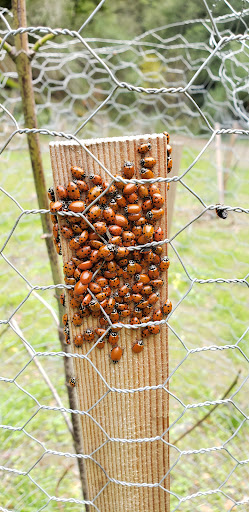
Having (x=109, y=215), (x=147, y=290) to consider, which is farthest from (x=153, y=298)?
(x=109, y=215)

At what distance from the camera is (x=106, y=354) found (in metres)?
0.50

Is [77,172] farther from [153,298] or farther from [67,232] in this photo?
[153,298]

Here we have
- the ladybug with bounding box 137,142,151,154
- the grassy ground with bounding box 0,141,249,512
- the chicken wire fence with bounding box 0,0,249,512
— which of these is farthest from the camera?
the grassy ground with bounding box 0,141,249,512

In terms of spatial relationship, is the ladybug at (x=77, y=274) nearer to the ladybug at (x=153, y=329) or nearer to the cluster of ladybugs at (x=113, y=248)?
the cluster of ladybugs at (x=113, y=248)

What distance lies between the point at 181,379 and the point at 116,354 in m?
1.16

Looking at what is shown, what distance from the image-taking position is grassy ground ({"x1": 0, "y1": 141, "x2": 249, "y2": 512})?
1.16 meters

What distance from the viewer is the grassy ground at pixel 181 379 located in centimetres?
116

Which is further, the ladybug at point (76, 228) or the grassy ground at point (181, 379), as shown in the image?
the grassy ground at point (181, 379)

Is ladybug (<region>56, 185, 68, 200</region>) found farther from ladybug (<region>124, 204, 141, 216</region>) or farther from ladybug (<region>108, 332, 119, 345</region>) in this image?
ladybug (<region>108, 332, 119, 345</region>)

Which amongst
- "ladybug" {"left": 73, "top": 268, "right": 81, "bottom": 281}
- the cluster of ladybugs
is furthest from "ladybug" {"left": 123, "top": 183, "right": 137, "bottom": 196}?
"ladybug" {"left": 73, "top": 268, "right": 81, "bottom": 281}

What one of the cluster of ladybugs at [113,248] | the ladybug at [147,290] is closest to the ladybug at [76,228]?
the cluster of ladybugs at [113,248]

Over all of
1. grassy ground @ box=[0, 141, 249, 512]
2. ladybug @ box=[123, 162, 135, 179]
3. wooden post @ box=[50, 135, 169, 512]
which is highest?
ladybug @ box=[123, 162, 135, 179]

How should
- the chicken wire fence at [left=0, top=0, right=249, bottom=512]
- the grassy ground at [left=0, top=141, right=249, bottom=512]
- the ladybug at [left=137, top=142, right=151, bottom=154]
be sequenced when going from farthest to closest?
the grassy ground at [left=0, top=141, right=249, bottom=512], the chicken wire fence at [left=0, top=0, right=249, bottom=512], the ladybug at [left=137, top=142, right=151, bottom=154]

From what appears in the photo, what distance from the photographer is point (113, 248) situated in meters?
0.44
